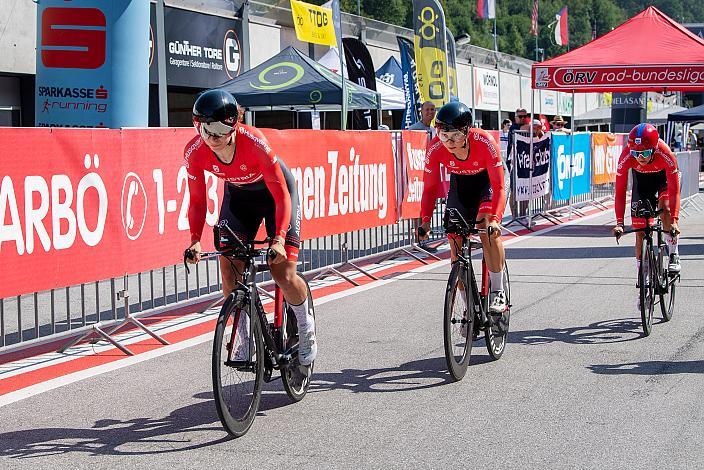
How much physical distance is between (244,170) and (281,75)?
14.7 meters

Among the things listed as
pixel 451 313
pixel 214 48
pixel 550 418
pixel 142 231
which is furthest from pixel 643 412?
pixel 214 48

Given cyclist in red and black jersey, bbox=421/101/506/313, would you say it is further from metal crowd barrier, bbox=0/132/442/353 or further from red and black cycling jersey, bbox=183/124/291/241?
metal crowd barrier, bbox=0/132/442/353

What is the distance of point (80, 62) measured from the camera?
1235cm

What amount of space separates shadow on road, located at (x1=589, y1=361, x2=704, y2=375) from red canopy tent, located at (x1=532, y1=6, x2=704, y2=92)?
40.3 ft

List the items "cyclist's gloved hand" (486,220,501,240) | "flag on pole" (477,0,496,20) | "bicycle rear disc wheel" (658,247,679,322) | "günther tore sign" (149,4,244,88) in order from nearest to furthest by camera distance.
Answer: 1. "cyclist's gloved hand" (486,220,501,240)
2. "bicycle rear disc wheel" (658,247,679,322)
3. "günther tore sign" (149,4,244,88)
4. "flag on pole" (477,0,496,20)

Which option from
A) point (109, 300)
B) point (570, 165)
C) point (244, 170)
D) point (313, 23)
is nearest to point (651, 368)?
point (244, 170)

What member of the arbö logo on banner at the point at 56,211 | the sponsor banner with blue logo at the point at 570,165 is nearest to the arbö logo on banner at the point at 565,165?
the sponsor banner with blue logo at the point at 570,165

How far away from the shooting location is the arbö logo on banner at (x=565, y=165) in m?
21.8

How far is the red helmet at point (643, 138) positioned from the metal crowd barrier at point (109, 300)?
3.96m

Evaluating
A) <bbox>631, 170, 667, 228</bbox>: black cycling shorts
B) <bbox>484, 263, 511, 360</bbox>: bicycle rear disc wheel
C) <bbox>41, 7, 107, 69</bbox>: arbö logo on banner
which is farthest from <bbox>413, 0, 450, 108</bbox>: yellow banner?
<bbox>484, 263, 511, 360</bbox>: bicycle rear disc wheel

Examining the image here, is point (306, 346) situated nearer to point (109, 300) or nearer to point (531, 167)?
point (109, 300)

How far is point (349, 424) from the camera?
20.2 feet

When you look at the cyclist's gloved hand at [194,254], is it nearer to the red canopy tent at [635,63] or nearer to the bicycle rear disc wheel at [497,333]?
the bicycle rear disc wheel at [497,333]

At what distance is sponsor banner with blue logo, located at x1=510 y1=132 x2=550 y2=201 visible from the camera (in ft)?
63.6
